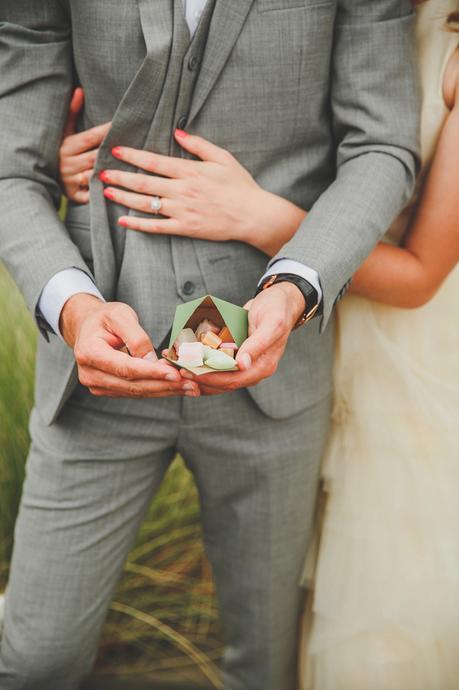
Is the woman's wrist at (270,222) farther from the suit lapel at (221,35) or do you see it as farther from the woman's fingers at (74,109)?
the woman's fingers at (74,109)

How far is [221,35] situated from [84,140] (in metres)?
0.37

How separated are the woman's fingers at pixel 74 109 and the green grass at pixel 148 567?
974 millimetres

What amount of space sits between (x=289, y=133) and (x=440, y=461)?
833mm

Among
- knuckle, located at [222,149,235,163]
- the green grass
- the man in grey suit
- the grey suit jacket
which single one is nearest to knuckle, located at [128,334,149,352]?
the man in grey suit

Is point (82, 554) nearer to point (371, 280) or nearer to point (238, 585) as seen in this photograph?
point (238, 585)

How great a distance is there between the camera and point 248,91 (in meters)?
1.46

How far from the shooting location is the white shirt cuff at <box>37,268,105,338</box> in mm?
1411

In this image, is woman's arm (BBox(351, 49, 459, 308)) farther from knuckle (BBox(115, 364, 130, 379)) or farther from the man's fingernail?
knuckle (BBox(115, 364, 130, 379))

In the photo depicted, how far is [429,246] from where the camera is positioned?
1562 millimetres

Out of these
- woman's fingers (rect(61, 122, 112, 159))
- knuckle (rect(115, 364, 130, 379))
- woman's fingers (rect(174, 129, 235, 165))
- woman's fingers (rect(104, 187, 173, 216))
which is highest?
woman's fingers (rect(174, 129, 235, 165))

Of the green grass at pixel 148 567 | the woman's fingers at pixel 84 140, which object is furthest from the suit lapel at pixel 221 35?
the green grass at pixel 148 567

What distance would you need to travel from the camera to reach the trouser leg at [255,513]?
1602 millimetres

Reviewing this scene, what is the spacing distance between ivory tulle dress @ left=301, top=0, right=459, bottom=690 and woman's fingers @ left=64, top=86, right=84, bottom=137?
2.43 ft

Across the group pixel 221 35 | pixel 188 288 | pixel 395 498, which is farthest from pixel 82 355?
pixel 395 498
